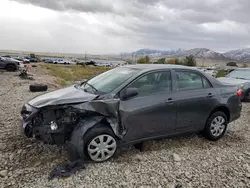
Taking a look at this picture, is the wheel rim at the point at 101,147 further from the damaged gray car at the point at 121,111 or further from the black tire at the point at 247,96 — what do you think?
the black tire at the point at 247,96

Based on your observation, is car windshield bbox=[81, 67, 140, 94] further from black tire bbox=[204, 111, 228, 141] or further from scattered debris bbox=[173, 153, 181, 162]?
black tire bbox=[204, 111, 228, 141]

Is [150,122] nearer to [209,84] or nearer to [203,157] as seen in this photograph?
[203,157]

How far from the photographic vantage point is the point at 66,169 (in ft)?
10.7

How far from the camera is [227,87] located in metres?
4.77

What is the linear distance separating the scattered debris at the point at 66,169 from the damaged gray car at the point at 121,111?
0.11 metres

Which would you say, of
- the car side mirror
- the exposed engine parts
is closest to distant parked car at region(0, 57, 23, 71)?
the exposed engine parts

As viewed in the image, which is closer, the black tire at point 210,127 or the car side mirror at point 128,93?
the car side mirror at point 128,93

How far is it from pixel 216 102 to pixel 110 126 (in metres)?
2.33

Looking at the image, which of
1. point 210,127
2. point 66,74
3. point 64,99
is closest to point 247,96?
point 210,127

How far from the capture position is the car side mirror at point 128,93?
139 inches

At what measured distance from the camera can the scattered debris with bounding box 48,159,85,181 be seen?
3.13 meters

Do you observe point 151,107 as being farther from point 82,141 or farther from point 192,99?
point 82,141

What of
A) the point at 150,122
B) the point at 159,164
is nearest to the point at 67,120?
the point at 150,122

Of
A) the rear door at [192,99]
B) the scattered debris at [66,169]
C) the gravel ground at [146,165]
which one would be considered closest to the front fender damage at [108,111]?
the gravel ground at [146,165]
